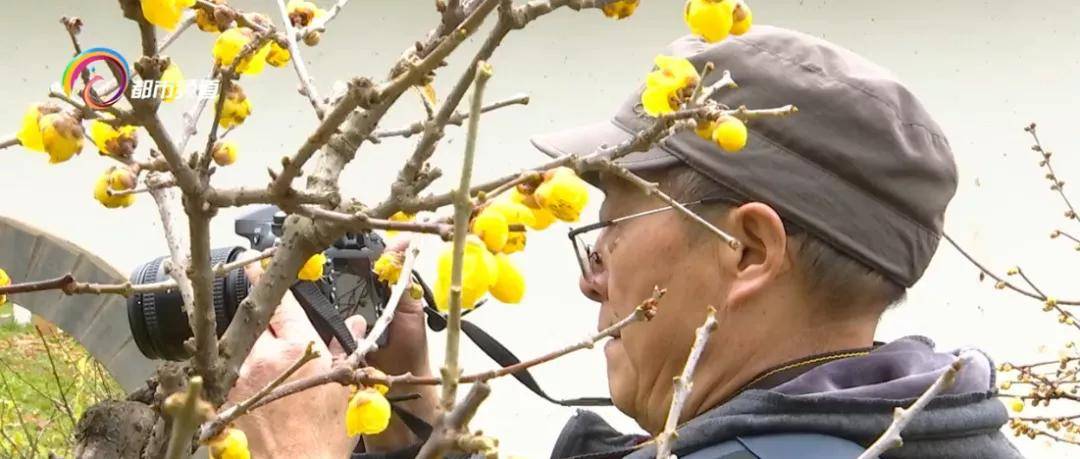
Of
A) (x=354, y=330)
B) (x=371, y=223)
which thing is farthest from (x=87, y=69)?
(x=354, y=330)

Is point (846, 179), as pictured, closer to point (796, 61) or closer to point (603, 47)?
point (796, 61)

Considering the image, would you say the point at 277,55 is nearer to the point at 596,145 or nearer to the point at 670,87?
the point at 670,87

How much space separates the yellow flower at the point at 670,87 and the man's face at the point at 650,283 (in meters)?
0.28

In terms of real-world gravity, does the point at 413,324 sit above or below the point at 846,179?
below

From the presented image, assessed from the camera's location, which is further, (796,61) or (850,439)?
(796,61)

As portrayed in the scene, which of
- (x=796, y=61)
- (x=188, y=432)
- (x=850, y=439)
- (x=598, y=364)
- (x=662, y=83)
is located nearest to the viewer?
(x=188, y=432)

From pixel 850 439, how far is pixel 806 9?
1899 mm

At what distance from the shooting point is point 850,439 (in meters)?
0.76

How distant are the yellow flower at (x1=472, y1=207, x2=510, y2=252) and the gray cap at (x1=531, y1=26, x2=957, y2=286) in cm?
35

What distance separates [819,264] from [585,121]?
1658 mm

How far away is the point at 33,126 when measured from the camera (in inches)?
20.6

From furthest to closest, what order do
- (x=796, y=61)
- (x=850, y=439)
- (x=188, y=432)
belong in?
(x=796, y=61) → (x=850, y=439) → (x=188, y=432)

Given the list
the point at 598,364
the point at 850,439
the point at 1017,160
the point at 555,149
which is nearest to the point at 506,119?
the point at 598,364

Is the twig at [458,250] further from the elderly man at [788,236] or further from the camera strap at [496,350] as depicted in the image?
the camera strap at [496,350]
